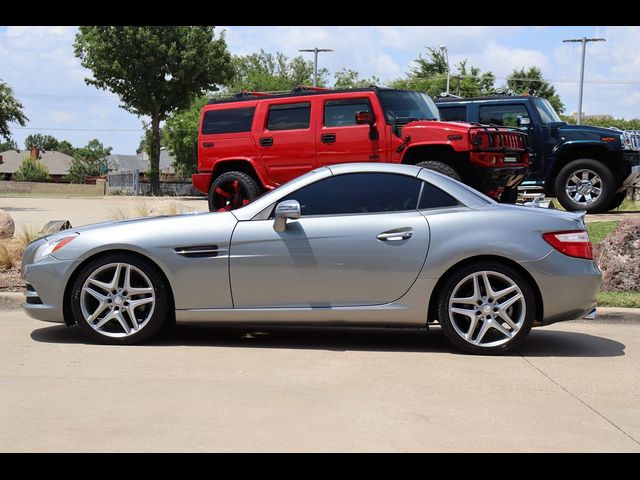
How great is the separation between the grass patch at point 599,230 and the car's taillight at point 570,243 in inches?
204

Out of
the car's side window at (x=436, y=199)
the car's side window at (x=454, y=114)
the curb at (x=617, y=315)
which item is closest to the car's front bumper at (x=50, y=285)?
the car's side window at (x=436, y=199)

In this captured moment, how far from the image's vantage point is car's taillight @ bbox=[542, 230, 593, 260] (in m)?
6.57

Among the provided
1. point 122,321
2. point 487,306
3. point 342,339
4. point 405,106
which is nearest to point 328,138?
point 405,106

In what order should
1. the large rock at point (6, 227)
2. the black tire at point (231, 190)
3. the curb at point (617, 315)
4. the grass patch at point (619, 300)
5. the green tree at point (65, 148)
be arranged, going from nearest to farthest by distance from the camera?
the curb at point (617, 315) → the grass patch at point (619, 300) → the large rock at point (6, 227) → the black tire at point (231, 190) → the green tree at point (65, 148)

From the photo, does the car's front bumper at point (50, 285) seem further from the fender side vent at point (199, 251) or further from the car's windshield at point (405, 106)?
the car's windshield at point (405, 106)

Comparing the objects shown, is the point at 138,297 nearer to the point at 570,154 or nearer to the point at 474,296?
the point at 474,296

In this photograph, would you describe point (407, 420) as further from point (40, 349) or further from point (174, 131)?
point (174, 131)

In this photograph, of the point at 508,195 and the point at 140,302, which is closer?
the point at 140,302

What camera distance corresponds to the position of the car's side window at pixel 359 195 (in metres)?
6.84

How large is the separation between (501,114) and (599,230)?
3977 mm

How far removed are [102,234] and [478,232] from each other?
2.89 metres

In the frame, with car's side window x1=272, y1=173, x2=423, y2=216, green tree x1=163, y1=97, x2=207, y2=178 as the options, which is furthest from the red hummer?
green tree x1=163, y1=97, x2=207, y2=178

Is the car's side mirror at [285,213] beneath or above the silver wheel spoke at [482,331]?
above

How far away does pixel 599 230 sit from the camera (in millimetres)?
12453
